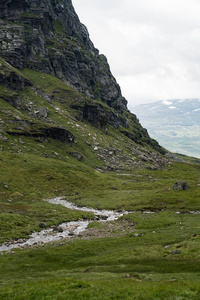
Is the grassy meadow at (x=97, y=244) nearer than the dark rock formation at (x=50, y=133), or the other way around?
the grassy meadow at (x=97, y=244)

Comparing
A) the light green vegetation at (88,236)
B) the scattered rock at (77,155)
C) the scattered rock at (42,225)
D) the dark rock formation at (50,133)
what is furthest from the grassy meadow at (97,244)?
the scattered rock at (77,155)

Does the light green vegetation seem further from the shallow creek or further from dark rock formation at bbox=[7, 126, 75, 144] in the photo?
the shallow creek

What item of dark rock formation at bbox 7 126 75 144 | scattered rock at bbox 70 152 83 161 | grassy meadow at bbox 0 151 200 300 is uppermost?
dark rock formation at bbox 7 126 75 144

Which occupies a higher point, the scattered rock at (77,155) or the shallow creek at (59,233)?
the scattered rock at (77,155)

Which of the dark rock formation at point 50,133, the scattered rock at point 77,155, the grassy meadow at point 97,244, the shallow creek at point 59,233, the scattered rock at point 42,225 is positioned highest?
the dark rock formation at point 50,133

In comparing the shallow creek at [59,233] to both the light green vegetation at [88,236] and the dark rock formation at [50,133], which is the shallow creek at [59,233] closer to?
the light green vegetation at [88,236]

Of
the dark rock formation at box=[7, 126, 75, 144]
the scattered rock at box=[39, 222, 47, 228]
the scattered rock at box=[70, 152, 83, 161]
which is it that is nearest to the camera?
the scattered rock at box=[39, 222, 47, 228]

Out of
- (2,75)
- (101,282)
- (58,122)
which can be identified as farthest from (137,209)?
(2,75)

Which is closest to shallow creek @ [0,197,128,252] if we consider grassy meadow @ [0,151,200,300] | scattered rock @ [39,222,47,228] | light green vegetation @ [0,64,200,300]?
scattered rock @ [39,222,47,228]

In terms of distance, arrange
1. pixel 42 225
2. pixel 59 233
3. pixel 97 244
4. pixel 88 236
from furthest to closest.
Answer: pixel 42 225 < pixel 59 233 < pixel 88 236 < pixel 97 244

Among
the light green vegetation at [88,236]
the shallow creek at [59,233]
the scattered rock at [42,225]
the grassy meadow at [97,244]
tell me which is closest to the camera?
the grassy meadow at [97,244]

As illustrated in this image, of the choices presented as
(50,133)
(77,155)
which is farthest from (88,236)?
(50,133)

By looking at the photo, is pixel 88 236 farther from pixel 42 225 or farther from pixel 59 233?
pixel 42 225

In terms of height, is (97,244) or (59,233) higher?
(97,244)
